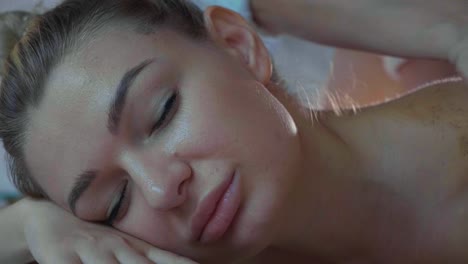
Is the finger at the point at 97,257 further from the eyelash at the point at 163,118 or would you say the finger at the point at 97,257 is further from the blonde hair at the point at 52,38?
the blonde hair at the point at 52,38

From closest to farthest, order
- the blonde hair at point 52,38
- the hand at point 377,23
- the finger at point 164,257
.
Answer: the finger at point 164,257
the blonde hair at point 52,38
the hand at point 377,23

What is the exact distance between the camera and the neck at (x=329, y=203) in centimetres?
92

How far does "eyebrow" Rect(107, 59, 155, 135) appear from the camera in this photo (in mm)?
796

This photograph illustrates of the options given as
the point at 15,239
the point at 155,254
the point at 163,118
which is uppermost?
the point at 163,118

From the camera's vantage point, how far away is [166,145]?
2.60 ft

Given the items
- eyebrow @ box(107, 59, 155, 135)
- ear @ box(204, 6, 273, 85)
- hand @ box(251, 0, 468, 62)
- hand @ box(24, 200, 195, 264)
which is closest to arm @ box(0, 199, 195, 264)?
hand @ box(24, 200, 195, 264)

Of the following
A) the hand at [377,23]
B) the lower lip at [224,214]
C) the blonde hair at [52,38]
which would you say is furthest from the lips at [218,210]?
the hand at [377,23]

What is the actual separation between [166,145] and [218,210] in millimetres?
98

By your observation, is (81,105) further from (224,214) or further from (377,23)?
(377,23)

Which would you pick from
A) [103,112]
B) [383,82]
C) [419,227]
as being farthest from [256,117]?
[383,82]

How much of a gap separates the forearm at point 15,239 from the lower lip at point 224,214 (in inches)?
11.8

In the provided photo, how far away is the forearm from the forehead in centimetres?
14

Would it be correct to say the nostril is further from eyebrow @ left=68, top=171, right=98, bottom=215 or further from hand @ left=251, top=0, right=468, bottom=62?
hand @ left=251, top=0, right=468, bottom=62

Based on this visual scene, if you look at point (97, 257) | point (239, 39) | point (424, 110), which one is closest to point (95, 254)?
point (97, 257)
